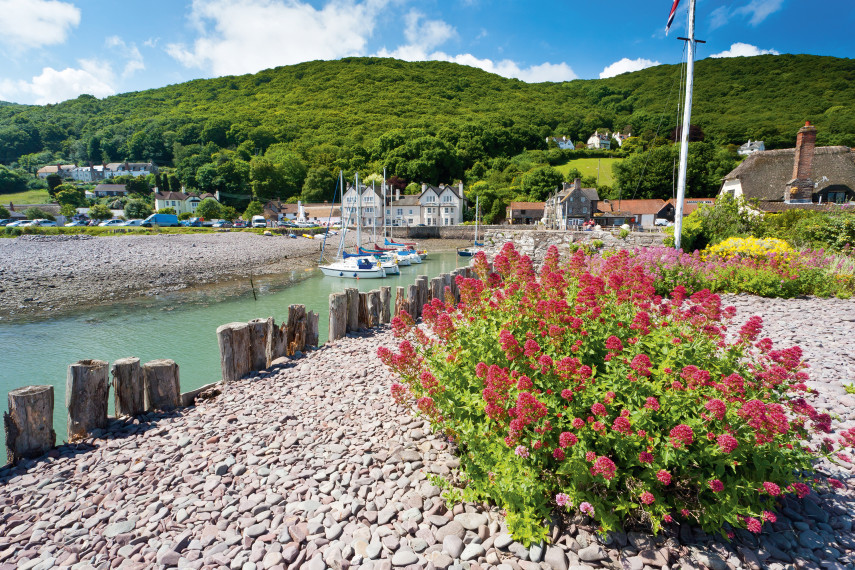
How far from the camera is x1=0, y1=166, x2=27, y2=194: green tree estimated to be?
92.2 meters

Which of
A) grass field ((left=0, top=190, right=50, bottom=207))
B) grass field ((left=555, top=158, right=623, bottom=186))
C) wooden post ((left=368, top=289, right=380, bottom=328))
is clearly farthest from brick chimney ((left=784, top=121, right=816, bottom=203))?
grass field ((left=0, top=190, right=50, bottom=207))

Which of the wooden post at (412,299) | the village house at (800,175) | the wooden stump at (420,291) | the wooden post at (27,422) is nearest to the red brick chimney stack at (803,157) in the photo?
the village house at (800,175)

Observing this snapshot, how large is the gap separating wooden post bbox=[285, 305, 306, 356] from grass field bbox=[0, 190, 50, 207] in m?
107

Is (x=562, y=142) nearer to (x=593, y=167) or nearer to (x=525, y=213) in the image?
(x=593, y=167)

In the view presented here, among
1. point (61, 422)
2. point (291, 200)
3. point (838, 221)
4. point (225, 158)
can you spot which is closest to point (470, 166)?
point (291, 200)

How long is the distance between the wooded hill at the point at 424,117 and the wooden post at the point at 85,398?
101 metres

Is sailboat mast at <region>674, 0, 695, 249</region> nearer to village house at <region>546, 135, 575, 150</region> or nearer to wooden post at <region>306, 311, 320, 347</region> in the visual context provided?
wooden post at <region>306, 311, 320, 347</region>

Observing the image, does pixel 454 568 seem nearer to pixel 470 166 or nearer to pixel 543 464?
pixel 543 464

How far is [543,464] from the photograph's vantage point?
3.03 m

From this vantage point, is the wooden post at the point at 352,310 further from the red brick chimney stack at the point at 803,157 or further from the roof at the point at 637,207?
the roof at the point at 637,207

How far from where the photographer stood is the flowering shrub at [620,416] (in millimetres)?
2600

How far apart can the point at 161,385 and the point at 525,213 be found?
7316 cm

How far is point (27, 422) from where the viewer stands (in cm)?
480

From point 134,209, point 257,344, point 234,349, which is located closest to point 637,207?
point 257,344
